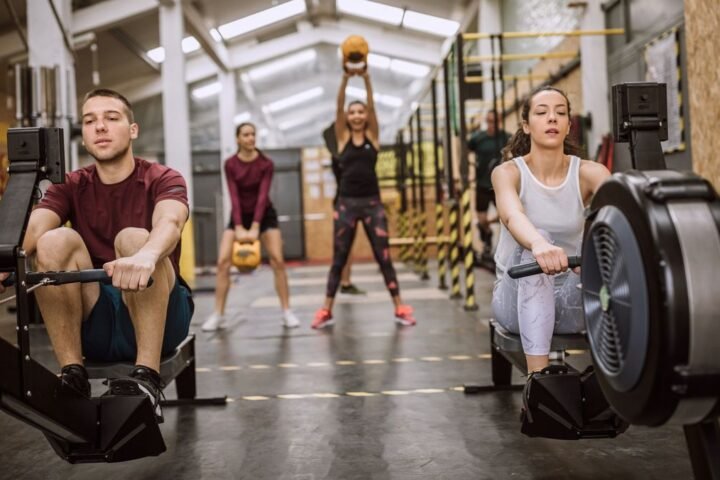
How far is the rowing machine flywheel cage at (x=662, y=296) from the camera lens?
1171mm

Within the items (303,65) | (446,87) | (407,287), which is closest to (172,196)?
(446,87)

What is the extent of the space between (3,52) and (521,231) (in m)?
7.97

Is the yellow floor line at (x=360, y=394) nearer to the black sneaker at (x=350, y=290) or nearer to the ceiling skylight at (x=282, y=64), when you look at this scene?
the black sneaker at (x=350, y=290)

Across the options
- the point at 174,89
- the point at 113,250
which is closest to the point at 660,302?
the point at 113,250

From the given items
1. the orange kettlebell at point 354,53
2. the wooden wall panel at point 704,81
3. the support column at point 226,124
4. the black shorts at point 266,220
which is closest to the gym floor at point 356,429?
the black shorts at point 266,220

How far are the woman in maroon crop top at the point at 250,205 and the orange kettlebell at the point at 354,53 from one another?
0.87 meters

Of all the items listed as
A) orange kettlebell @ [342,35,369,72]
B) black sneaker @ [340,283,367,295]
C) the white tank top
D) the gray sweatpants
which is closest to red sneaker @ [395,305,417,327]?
orange kettlebell @ [342,35,369,72]

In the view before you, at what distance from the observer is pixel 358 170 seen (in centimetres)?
465

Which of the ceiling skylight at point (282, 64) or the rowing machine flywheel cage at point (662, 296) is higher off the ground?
the ceiling skylight at point (282, 64)

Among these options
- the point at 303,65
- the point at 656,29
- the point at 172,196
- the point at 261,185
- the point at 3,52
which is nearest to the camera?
the point at 172,196

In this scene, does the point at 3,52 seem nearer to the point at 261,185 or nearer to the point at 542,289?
the point at 261,185

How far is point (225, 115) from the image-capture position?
1243 centimetres

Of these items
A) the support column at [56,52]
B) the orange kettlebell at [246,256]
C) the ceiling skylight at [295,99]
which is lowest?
the orange kettlebell at [246,256]

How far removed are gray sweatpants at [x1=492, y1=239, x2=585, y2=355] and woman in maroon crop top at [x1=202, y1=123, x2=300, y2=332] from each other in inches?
103
